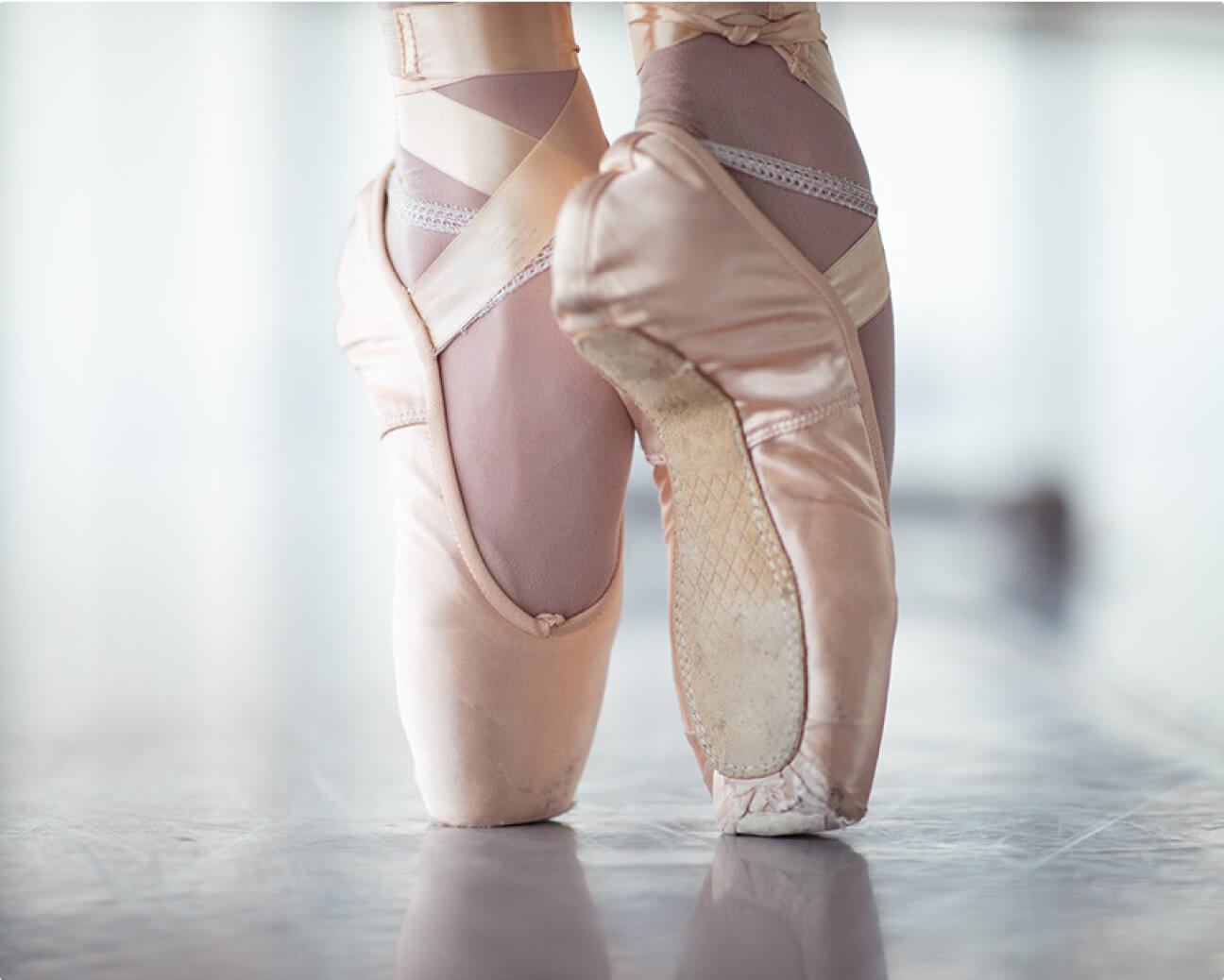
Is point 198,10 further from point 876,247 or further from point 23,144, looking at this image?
point 876,247

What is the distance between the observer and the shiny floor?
1.87ft

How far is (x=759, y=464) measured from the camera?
76cm

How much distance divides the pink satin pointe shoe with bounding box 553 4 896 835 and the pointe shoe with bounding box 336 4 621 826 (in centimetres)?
11

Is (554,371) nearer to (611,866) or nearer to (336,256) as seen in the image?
(611,866)

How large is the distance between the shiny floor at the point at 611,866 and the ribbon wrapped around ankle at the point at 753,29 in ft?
1.42

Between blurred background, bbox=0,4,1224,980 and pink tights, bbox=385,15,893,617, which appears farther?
blurred background, bbox=0,4,1224,980

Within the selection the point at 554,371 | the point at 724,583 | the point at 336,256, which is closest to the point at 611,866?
the point at 724,583

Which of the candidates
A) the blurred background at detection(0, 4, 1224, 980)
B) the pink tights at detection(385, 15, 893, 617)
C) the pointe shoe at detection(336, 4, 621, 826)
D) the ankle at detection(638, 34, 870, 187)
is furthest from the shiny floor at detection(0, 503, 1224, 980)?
the blurred background at detection(0, 4, 1224, 980)

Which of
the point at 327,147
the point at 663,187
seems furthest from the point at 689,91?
the point at 327,147

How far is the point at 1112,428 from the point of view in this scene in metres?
5.71

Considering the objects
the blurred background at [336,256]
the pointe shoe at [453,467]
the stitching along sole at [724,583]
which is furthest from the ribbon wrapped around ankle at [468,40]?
the blurred background at [336,256]

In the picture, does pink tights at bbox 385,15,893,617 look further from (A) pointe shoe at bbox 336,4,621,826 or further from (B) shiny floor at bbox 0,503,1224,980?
(B) shiny floor at bbox 0,503,1224,980

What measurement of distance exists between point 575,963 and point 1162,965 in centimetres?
23

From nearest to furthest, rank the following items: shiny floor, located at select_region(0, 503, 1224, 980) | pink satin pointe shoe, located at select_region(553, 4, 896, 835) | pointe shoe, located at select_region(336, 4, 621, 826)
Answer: shiny floor, located at select_region(0, 503, 1224, 980), pink satin pointe shoe, located at select_region(553, 4, 896, 835), pointe shoe, located at select_region(336, 4, 621, 826)
